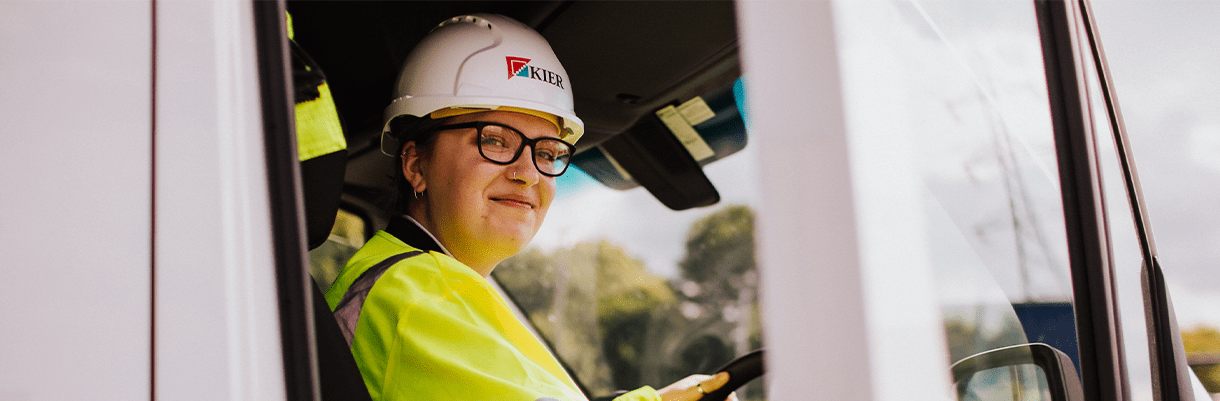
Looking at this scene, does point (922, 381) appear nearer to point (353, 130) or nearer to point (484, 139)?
point (484, 139)

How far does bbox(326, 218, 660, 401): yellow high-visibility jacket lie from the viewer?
3.75 ft

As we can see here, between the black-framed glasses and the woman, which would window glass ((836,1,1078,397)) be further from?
the black-framed glasses

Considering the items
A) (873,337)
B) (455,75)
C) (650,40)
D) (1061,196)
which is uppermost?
(650,40)

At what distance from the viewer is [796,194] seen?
2.08ft

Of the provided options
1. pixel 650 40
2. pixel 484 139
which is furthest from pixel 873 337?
pixel 650 40

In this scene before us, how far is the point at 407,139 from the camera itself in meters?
1.94

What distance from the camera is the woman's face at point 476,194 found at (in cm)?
182

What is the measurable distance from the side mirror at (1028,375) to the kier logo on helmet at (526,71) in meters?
1.25

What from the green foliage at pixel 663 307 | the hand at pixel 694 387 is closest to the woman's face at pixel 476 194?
the hand at pixel 694 387

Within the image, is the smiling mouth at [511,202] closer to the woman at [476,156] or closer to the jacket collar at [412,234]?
the woman at [476,156]

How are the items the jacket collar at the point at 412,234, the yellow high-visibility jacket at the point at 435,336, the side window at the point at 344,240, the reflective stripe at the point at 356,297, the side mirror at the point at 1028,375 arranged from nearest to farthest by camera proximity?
the side mirror at the point at 1028,375, the yellow high-visibility jacket at the point at 435,336, the reflective stripe at the point at 356,297, the jacket collar at the point at 412,234, the side window at the point at 344,240

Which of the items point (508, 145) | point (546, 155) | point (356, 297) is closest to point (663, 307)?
point (546, 155)

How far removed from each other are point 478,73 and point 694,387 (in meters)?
0.97

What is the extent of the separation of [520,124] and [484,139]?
10cm
